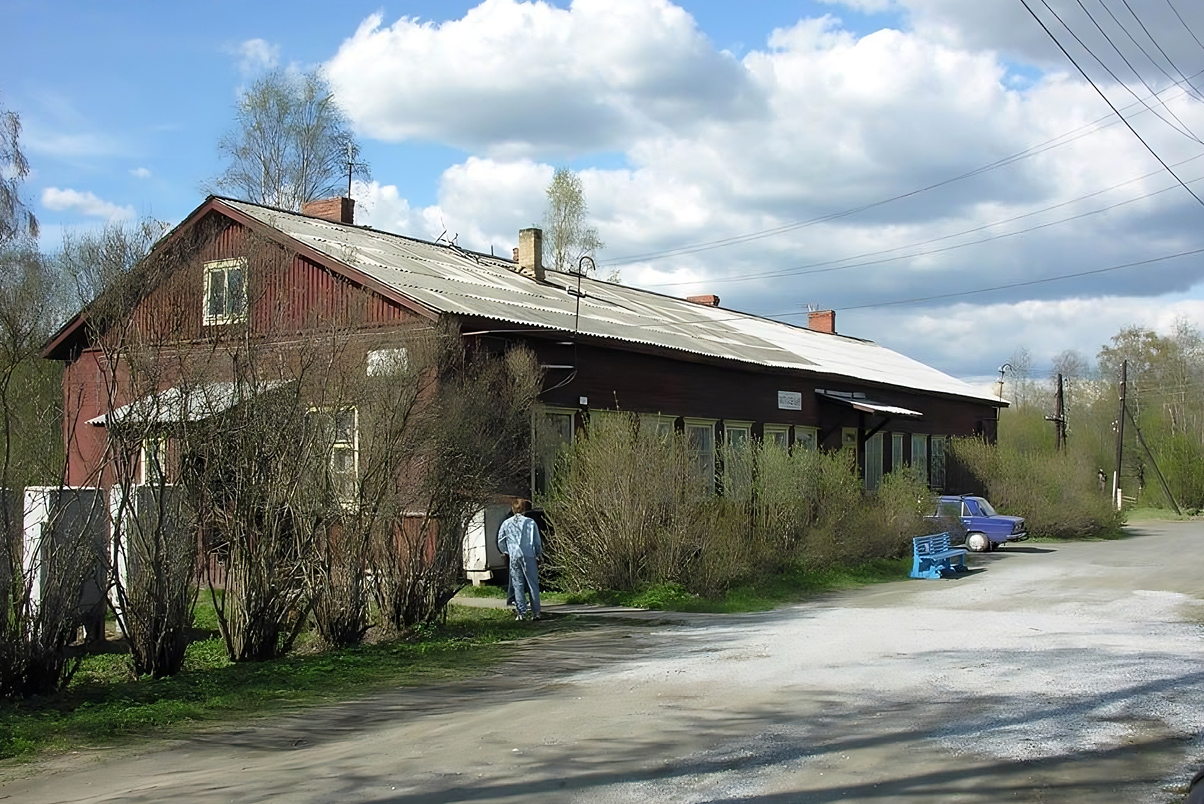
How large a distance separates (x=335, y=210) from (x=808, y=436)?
13311mm

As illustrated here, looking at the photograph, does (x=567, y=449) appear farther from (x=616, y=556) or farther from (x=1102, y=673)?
(x=1102, y=673)

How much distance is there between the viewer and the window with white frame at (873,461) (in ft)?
110

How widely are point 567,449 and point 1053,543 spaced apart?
767 inches

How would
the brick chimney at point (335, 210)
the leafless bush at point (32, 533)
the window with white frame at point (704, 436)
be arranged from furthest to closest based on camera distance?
the brick chimney at point (335, 210)
the window with white frame at point (704, 436)
the leafless bush at point (32, 533)

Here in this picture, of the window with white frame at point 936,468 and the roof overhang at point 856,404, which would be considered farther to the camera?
the window with white frame at point 936,468

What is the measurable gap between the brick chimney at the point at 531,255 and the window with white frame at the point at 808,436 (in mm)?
7713

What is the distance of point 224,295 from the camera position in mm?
11508

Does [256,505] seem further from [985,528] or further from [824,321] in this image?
[824,321]

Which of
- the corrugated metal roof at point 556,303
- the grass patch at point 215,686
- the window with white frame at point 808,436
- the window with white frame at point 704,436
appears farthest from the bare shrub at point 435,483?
the window with white frame at point 808,436

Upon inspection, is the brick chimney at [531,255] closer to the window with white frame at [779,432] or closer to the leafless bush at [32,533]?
the window with white frame at [779,432]

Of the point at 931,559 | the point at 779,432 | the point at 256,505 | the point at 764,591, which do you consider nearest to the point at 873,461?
the point at 779,432

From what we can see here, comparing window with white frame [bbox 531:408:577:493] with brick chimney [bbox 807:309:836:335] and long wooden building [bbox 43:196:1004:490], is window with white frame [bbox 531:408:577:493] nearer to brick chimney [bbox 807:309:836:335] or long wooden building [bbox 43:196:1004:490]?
long wooden building [bbox 43:196:1004:490]

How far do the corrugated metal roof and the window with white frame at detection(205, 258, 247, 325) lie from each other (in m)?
3.36

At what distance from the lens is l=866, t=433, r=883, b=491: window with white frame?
33.5 meters
